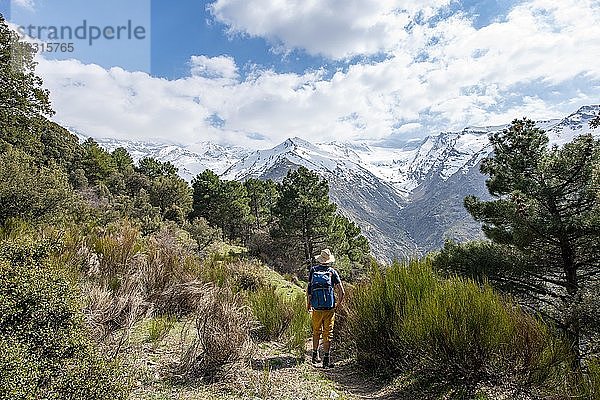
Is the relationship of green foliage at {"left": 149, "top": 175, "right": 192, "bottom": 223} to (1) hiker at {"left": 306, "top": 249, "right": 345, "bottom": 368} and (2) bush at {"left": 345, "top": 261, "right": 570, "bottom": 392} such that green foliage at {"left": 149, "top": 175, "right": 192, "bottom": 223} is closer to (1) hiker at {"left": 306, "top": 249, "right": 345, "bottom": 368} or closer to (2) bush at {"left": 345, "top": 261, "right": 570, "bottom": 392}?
(1) hiker at {"left": 306, "top": 249, "right": 345, "bottom": 368}

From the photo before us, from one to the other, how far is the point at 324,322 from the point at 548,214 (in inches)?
240

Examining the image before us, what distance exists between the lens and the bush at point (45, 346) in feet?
7.80

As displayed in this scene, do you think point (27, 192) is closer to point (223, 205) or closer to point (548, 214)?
point (548, 214)

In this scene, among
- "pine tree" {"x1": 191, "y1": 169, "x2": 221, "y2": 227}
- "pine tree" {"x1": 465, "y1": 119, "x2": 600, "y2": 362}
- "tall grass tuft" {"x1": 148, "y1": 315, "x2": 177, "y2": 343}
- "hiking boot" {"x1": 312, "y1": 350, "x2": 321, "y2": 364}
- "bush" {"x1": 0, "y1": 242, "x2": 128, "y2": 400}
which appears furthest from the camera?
"pine tree" {"x1": 191, "y1": 169, "x2": 221, "y2": 227}

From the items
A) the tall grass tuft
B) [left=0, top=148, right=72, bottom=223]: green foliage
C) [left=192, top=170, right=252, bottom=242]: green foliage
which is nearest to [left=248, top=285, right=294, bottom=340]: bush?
the tall grass tuft

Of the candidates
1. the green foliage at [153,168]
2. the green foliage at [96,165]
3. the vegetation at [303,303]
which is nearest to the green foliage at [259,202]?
the green foliage at [96,165]

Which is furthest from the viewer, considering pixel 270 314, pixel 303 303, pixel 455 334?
pixel 303 303

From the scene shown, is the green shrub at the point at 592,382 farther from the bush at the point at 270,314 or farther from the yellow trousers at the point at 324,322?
the bush at the point at 270,314

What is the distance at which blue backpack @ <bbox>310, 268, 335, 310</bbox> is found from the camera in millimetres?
5680

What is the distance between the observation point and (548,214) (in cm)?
841

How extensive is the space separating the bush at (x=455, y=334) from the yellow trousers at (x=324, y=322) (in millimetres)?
698

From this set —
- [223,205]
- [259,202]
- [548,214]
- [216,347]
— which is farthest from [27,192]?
[259,202]

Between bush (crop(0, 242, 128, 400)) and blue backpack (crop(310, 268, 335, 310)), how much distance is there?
3.24m

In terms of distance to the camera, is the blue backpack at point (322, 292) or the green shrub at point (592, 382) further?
the blue backpack at point (322, 292)
